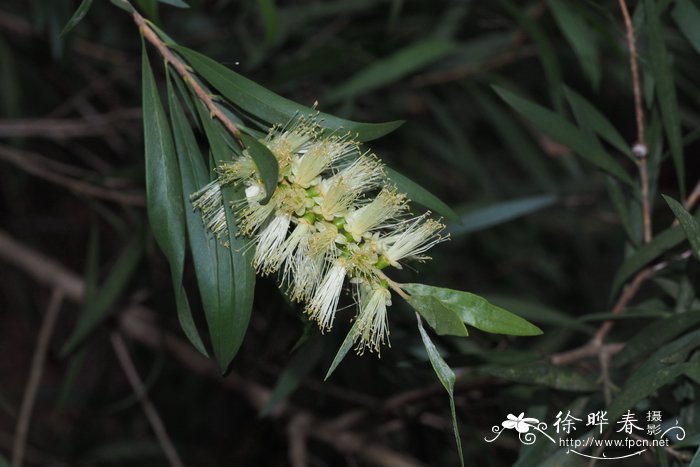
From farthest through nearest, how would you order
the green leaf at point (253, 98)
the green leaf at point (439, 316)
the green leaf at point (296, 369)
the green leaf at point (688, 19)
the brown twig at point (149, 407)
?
the brown twig at point (149, 407), the green leaf at point (296, 369), the green leaf at point (688, 19), the green leaf at point (253, 98), the green leaf at point (439, 316)

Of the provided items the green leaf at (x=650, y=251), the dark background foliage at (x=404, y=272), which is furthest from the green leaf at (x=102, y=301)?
the green leaf at (x=650, y=251)

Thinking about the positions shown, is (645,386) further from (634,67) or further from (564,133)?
(634,67)

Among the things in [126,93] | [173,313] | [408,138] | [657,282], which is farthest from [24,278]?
[657,282]

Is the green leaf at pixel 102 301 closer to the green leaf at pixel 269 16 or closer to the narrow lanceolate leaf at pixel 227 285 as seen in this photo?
the green leaf at pixel 269 16

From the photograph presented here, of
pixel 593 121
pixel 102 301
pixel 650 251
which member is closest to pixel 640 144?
pixel 593 121

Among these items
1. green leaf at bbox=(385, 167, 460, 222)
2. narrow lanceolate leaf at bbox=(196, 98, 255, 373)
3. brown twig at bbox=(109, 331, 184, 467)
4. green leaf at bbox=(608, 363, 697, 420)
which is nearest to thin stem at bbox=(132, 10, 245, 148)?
narrow lanceolate leaf at bbox=(196, 98, 255, 373)

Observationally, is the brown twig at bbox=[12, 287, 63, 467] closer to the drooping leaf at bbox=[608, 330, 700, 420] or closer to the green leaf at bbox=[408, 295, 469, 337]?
the green leaf at bbox=[408, 295, 469, 337]
